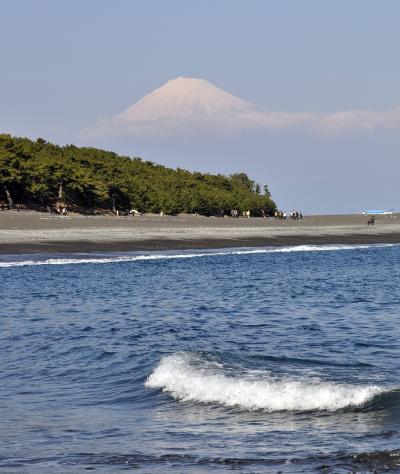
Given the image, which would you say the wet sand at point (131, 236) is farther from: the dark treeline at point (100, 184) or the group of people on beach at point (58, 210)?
the dark treeline at point (100, 184)

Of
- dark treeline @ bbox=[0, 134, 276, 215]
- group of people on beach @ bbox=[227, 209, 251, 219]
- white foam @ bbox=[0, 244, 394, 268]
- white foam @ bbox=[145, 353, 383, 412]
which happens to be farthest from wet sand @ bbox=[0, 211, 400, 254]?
group of people on beach @ bbox=[227, 209, 251, 219]

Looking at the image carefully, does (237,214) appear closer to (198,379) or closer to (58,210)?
(58,210)

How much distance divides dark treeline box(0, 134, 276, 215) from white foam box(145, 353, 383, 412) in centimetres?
8631

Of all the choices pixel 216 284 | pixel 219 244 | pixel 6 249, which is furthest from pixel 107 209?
pixel 216 284

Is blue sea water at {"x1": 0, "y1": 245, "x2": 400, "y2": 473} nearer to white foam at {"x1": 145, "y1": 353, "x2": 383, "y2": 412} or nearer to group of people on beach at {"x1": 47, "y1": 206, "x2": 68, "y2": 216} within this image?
white foam at {"x1": 145, "y1": 353, "x2": 383, "y2": 412}

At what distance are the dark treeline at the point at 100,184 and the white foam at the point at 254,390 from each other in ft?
283

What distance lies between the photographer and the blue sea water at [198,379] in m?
12.9

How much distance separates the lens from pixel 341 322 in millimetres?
27719

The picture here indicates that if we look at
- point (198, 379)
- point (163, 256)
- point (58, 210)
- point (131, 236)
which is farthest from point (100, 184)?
point (198, 379)

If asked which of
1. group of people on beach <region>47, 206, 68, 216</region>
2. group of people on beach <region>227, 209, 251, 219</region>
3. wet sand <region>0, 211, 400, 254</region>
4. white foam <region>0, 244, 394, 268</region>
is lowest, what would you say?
white foam <region>0, 244, 394, 268</region>

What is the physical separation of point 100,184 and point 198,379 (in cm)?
10069

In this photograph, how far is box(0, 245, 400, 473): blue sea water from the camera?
1294 centimetres

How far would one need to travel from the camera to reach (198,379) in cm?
1800

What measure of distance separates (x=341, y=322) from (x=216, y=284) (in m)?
14.6
